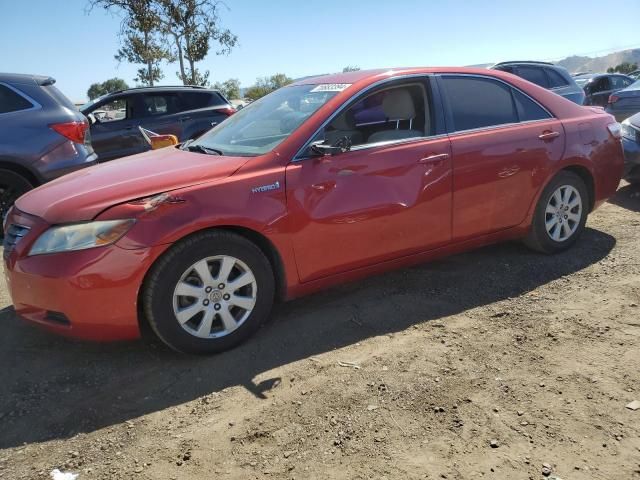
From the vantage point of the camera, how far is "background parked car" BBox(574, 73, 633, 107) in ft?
48.5

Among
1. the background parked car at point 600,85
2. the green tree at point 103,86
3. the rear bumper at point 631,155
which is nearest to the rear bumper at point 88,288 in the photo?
the rear bumper at point 631,155

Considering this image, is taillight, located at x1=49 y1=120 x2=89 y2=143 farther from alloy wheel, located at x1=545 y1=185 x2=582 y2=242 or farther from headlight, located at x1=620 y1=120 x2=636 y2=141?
headlight, located at x1=620 y1=120 x2=636 y2=141

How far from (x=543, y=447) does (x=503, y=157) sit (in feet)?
7.70

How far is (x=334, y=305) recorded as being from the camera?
12.3 feet

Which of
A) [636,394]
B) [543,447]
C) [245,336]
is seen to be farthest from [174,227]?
[636,394]

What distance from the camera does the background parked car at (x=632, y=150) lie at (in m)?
6.20

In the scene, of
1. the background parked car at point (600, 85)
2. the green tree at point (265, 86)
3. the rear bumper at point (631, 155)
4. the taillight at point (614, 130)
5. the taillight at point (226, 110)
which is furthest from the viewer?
the green tree at point (265, 86)

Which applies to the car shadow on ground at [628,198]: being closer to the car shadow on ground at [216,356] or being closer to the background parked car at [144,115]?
the car shadow on ground at [216,356]

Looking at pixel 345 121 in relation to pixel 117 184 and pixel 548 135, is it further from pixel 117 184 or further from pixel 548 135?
pixel 548 135

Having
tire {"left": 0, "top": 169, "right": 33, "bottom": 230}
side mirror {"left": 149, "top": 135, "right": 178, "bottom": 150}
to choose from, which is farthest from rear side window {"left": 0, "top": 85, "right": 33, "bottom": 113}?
side mirror {"left": 149, "top": 135, "right": 178, "bottom": 150}

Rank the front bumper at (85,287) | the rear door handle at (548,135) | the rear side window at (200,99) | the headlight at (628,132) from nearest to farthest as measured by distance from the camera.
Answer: the front bumper at (85,287), the rear door handle at (548,135), the headlight at (628,132), the rear side window at (200,99)

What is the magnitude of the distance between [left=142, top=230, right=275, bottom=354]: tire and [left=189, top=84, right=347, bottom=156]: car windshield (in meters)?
0.70

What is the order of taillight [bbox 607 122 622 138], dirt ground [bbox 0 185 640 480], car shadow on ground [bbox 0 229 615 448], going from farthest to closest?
taillight [bbox 607 122 622 138]
car shadow on ground [bbox 0 229 615 448]
dirt ground [bbox 0 185 640 480]

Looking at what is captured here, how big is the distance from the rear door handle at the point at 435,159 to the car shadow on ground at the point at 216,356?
95 centimetres
